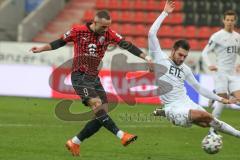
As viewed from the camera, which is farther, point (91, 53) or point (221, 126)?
point (91, 53)

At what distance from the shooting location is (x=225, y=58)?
14.0 meters

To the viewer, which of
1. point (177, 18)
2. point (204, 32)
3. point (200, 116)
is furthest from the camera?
point (177, 18)

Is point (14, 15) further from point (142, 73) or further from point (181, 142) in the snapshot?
point (181, 142)

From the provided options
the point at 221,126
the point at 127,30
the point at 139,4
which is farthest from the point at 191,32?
the point at 221,126

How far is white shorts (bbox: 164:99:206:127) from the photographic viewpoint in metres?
10.1

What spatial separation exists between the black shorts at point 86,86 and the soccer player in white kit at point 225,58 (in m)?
3.39

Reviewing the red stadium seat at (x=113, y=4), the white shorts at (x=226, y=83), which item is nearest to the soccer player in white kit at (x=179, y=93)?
the white shorts at (x=226, y=83)

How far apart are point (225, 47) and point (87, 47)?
13.3ft

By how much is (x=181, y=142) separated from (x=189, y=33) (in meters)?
15.3

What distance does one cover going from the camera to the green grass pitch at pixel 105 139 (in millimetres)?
10516

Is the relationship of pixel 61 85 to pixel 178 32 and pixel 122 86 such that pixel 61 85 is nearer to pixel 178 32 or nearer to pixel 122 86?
pixel 122 86

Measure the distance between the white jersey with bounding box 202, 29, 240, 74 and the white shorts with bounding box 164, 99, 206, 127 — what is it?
352 cm

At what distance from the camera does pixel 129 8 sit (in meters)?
29.3

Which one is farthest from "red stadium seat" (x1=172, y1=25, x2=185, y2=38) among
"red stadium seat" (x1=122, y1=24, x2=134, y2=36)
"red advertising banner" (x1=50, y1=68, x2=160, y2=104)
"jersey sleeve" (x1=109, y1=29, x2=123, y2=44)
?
"jersey sleeve" (x1=109, y1=29, x2=123, y2=44)
